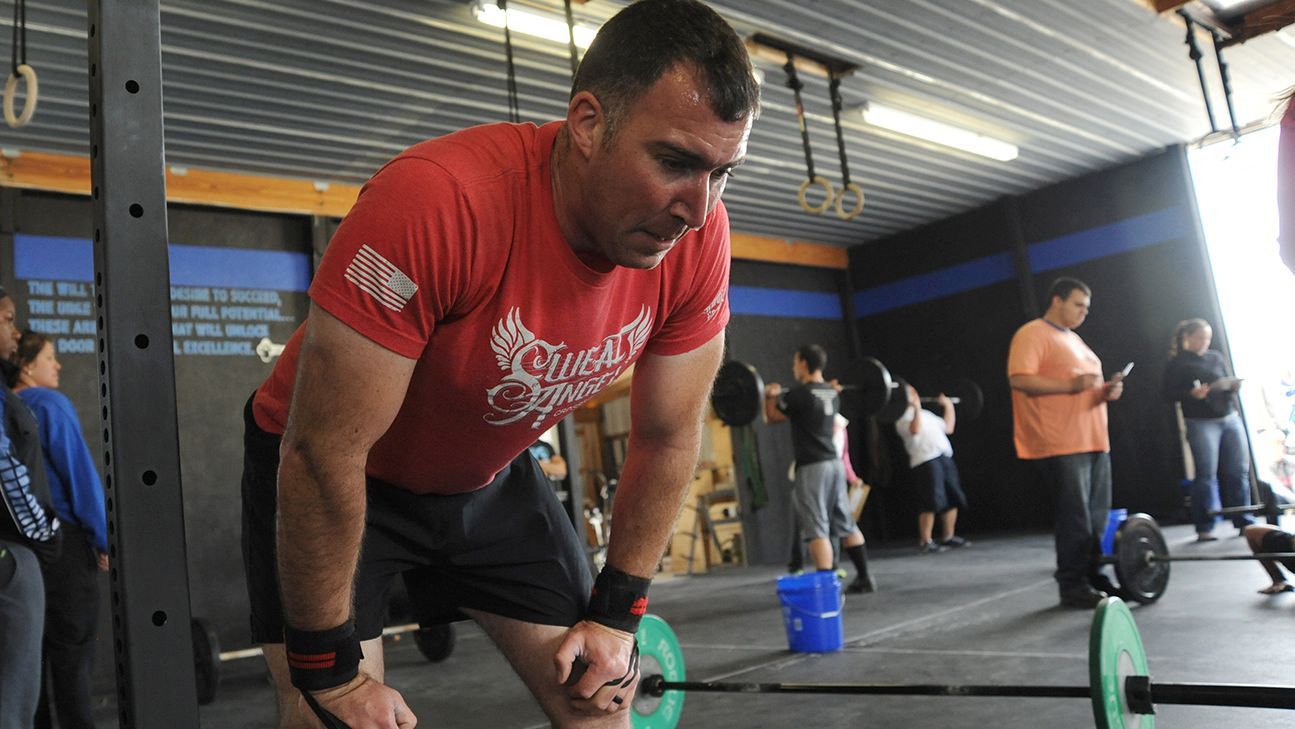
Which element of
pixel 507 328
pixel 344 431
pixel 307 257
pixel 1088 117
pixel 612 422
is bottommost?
pixel 344 431

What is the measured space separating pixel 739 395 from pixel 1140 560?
7.41 feet

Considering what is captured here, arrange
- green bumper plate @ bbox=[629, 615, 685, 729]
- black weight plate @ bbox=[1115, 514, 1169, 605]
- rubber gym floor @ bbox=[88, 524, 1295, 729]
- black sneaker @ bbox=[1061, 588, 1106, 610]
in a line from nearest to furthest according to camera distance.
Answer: green bumper plate @ bbox=[629, 615, 685, 729], rubber gym floor @ bbox=[88, 524, 1295, 729], black weight plate @ bbox=[1115, 514, 1169, 605], black sneaker @ bbox=[1061, 588, 1106, 610]

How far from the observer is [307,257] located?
5.91 meters

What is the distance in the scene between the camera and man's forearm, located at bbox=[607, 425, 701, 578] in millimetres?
1373

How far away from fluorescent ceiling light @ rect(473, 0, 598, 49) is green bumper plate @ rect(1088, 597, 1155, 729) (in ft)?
10.7

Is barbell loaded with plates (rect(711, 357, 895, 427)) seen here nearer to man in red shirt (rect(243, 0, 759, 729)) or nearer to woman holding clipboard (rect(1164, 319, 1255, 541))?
woman holding clipboard (rect(1164, 319, 1255, 541))

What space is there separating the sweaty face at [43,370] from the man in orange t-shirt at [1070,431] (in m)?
3.38

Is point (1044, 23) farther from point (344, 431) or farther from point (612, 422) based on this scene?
point (612, 422)

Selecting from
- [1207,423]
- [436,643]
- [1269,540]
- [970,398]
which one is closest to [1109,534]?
[1269,540]

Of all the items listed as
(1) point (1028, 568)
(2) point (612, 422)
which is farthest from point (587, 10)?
(2) point (612, 422)

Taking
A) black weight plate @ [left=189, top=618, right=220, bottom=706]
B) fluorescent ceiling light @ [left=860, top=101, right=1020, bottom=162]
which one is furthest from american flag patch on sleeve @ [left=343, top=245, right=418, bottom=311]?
fluorescent ceiling light @ [left=860, top=101, right=1020, bottom=162]

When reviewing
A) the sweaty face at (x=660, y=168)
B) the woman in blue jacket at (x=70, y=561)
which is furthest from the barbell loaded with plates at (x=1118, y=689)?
the woman in blue jacket at (x=70, y=561)

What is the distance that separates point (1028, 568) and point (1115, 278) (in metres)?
3.27

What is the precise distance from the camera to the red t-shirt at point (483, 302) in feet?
3.19
